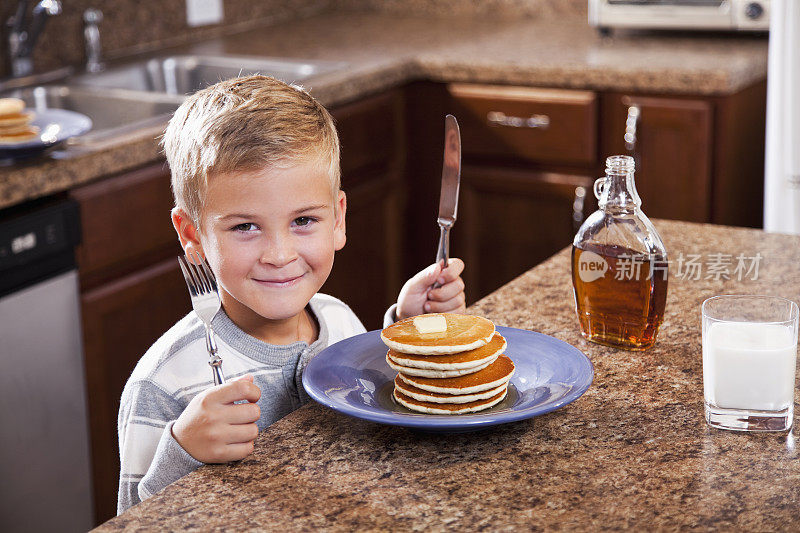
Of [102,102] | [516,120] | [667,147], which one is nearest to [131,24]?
[102,102]

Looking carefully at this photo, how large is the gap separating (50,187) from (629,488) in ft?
4.36

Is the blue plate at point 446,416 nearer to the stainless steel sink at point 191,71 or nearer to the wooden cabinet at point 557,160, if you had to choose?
the wooden cabinet at point 557,160

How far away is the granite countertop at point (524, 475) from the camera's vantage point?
81 centimetres

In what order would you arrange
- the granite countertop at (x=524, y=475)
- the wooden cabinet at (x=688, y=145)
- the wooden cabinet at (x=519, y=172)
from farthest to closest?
the wooden cabinet at (x=519, y=172) → the wooden cabinet at (x=688, y=145) → the granite countertop at (x=524, y=475)

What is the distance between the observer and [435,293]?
1.24 m

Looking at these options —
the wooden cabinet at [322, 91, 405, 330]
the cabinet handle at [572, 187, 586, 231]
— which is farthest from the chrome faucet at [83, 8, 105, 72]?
the cabinet handle at [572, 187, 586, 231]

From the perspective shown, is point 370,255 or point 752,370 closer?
point 752,370

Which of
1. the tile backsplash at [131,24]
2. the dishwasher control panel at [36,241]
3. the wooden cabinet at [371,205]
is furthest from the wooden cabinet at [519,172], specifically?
the dishwasher control panel at [36,241]

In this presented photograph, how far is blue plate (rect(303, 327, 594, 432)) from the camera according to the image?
902 mm

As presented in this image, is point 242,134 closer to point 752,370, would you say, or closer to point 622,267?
point 622,267

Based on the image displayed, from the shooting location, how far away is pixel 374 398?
0.99m

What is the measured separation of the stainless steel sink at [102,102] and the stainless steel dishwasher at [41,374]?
0.57 meters

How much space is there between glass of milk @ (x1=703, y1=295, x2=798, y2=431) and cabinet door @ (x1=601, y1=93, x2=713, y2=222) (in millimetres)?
1668

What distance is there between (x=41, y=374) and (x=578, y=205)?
1428 mm
